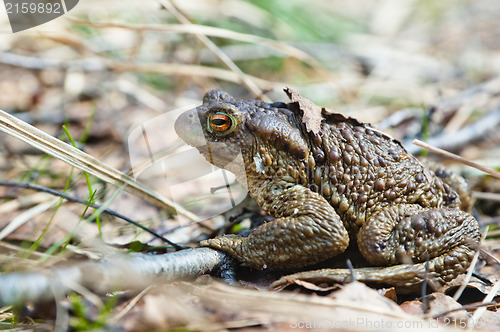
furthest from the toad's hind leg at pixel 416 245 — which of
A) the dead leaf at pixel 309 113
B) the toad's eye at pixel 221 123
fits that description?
the toad's eye at pixel 221 123

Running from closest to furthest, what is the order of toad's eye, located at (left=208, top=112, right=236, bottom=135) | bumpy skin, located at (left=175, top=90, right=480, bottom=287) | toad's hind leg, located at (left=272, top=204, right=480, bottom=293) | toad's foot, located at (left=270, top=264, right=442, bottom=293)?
Answer: toad's foot, located at (left=270, top=264, right=442, bottom=293) < toad's hind leg, located at (left=272, top=204, right=480, bottom=293) < bumpy skin, located at (left=175, top=90, right=480, bottom=287) < toad's eye, located at (left=208, top=112, right=236, bottom=135)

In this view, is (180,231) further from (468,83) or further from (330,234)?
(468,83)

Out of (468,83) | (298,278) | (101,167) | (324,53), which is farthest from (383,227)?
(324,53)

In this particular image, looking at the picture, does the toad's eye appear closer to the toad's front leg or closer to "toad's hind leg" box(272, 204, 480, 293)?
the toad's front leg

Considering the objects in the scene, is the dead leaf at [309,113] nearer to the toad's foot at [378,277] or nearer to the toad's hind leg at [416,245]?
the toad's hind leg at [416,245]

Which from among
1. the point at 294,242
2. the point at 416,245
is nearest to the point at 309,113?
the point at 294,242

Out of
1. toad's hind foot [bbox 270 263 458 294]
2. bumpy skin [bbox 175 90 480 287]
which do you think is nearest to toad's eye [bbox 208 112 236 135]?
bumpy skin [bbox 175 90 480 287]

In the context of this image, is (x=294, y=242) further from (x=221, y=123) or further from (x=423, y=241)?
(x=221, y=123)
